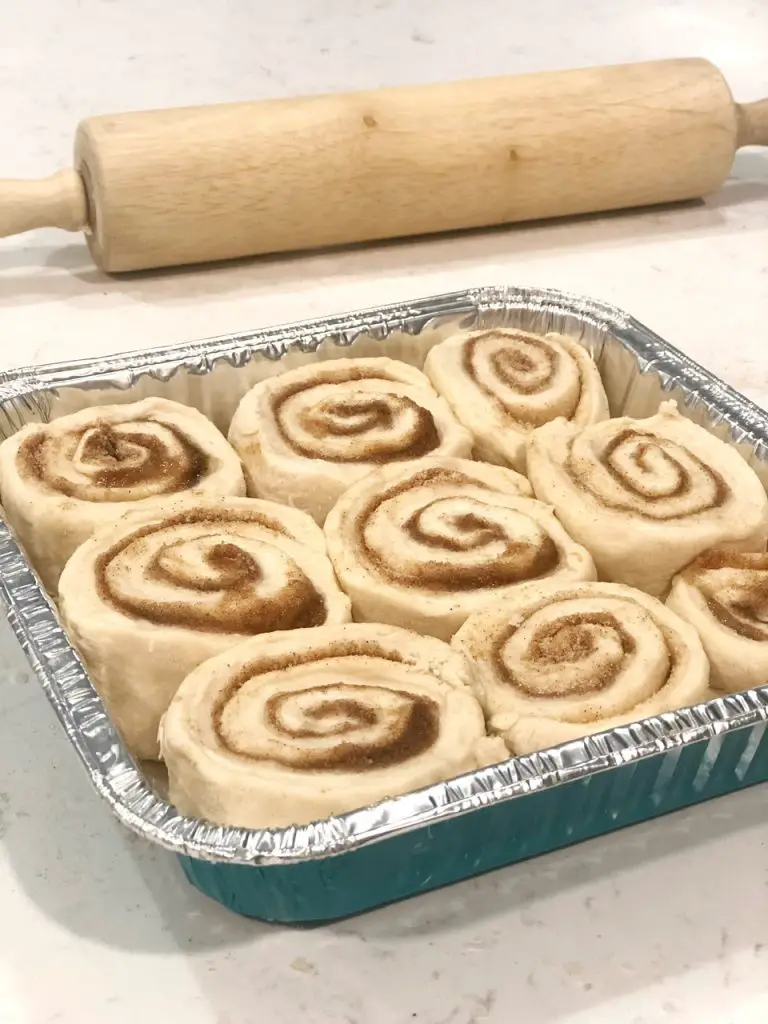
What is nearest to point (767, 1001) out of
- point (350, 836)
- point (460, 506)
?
point (350, 836)

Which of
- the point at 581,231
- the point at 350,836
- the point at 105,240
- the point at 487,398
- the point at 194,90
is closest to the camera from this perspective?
the point at 350,836

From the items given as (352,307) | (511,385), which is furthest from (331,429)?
(352,307)

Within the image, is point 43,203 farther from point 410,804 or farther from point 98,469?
point 410,804

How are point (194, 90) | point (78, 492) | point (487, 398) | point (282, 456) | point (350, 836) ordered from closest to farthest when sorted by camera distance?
point (350, 836) < point (78, 492) < point (282, 456) < point (487, 398) < point (194, 90)

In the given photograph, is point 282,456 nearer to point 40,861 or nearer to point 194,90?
point 40,861

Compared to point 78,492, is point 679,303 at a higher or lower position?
lower

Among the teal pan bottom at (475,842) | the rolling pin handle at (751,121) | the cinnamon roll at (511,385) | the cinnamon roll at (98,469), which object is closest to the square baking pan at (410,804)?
the teal pan bottom at (475,842)

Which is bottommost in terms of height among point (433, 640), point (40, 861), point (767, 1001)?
point (767, 1001)

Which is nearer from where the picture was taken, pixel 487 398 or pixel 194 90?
pixel 487 398
